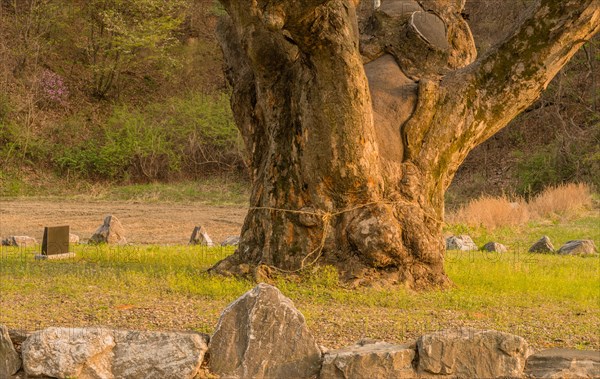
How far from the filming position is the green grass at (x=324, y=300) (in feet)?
22.5

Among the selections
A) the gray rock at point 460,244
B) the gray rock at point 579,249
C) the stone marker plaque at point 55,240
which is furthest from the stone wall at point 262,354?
the gray rock at point 460,244

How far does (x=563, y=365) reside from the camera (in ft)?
17.0

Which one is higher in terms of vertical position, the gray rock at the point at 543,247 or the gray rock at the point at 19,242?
the gray rock at the point at 543,247

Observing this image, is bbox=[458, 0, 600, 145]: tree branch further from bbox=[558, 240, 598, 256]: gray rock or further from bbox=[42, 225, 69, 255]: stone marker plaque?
bbox=[42, 225, 69, 255]: stone marker plaque

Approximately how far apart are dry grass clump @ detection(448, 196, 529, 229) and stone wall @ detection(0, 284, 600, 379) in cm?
1208

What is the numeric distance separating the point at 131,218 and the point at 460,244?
7.79m

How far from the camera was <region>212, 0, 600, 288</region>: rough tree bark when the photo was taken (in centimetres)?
852

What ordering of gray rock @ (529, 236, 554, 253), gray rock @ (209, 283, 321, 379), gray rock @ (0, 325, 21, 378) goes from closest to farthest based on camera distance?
gray rock @ (209, 283, 321, 379), gray rock @ (0, 325, 21, 378), gray rock @ (529, 236, 554, 253)

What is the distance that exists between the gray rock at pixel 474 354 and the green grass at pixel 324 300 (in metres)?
1.12

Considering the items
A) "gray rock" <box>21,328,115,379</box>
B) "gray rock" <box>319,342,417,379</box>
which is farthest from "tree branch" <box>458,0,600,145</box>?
"gray rock" <box>21,328,115,379</box>

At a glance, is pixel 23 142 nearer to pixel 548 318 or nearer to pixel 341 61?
pixel 341 61

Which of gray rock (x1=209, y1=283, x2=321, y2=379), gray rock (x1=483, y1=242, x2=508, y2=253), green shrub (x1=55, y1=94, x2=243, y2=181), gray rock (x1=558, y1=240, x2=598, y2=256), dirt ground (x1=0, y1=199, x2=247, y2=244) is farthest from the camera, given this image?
green shrub (x1=55, y1=94, x2=243, y2=181)

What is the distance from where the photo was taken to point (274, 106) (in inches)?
366

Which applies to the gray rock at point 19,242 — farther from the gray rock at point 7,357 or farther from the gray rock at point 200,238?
the gray rock at point 7,357
